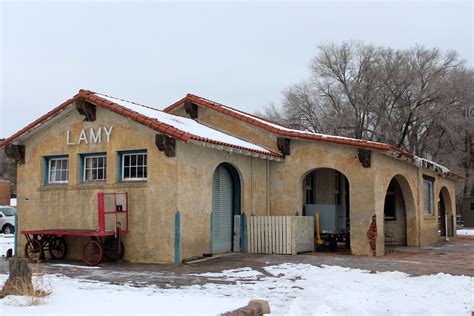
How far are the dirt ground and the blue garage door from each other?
0.50 m

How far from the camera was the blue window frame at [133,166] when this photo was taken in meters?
15.1

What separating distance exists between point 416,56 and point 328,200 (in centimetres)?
2553

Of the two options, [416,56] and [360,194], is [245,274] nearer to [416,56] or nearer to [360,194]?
[360,194]

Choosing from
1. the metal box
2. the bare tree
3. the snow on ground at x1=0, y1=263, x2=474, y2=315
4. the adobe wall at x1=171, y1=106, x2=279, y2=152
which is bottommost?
the snow on ground at x1=0, y1=263, x2=474, y2=315

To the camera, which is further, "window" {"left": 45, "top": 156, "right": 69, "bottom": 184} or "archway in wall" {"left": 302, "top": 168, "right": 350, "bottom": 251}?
"archway in wall" {"left": 302, "top": 168, "right": 350, "bottom": 251}

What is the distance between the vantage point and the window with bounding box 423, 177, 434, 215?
2186cm

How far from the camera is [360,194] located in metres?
16.4

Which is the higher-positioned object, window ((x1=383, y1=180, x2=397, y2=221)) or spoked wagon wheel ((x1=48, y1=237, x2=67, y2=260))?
window ((x1=383, y1=180, x2=397, y2=221))

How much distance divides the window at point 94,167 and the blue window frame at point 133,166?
23.2 inches

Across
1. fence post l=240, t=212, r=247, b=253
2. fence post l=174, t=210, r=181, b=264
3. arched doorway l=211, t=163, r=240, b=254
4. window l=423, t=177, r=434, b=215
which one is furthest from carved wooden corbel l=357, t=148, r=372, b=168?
window l=423, t=177, r=434, b=215

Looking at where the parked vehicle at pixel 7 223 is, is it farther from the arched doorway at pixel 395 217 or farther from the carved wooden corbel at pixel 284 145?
the arched doorway at pixel 395 217

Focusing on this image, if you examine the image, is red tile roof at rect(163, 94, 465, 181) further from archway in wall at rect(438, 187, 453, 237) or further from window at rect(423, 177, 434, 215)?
archway in wall at rect(438, 187, 453, 237)

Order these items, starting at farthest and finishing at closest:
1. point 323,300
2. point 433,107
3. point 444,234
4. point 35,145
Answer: point 433,107
point 444,234
point 35,145
point 323,300

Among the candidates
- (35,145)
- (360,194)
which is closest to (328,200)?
(360,194)
